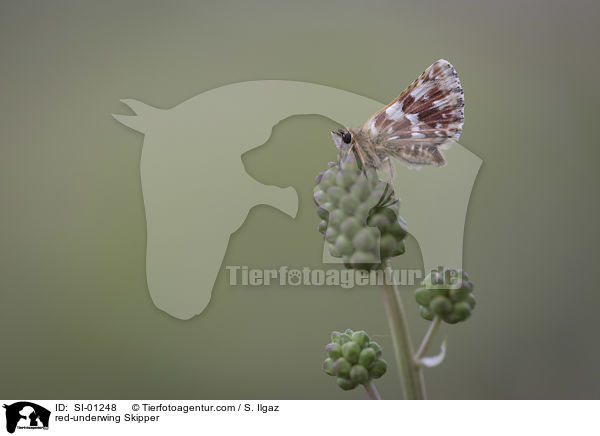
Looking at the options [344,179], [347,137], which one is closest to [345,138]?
[347,137]

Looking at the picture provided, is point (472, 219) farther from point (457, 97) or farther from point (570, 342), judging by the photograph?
point (457, 97)

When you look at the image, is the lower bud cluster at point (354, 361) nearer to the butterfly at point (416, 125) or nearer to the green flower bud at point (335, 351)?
the green flower bud at point (335, 351)

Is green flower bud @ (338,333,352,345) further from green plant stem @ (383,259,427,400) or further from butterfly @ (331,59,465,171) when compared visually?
butterfly @ (331,59,465,171)

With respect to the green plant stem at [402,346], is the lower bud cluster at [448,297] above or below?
above

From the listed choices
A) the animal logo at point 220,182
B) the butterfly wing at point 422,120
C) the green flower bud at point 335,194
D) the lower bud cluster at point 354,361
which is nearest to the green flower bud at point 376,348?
the lower bud cluster at point 354,361
